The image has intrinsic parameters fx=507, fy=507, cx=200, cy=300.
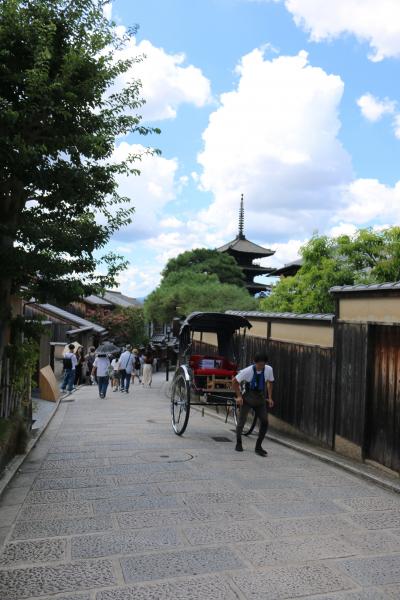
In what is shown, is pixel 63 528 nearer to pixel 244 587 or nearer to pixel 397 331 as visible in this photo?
pixel 244 587

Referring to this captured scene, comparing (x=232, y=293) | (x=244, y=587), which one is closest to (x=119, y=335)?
(x=232, y=293)

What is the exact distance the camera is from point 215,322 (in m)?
11.0

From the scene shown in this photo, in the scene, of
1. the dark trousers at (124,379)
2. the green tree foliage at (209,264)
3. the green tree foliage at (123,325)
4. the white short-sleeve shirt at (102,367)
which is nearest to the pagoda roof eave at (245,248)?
the green tree foliage at (209,264)

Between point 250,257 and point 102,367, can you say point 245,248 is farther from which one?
point 102,367

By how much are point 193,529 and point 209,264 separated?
41.0 meters

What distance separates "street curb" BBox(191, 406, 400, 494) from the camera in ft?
20.3

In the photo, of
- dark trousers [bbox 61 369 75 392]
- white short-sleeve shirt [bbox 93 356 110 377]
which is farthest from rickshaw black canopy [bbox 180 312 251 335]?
dark trousers [bbox 61 369 75 392]

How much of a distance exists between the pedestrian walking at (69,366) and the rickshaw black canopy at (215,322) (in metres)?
8.70

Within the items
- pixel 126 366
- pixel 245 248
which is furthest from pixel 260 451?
pixel 245 248

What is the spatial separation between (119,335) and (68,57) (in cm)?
4392

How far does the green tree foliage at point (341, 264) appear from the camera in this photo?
17953 mm

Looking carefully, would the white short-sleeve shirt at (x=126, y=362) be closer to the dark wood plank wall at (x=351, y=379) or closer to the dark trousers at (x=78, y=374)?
the dark trousers at (x=78, y=374)

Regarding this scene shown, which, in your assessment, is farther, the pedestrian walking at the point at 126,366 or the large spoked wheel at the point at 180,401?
the pedestrian walking at the point at 126,366

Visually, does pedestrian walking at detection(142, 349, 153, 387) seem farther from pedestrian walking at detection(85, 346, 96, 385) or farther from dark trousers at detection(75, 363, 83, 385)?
dark trousers at detection(75, 363, 83, 385)
